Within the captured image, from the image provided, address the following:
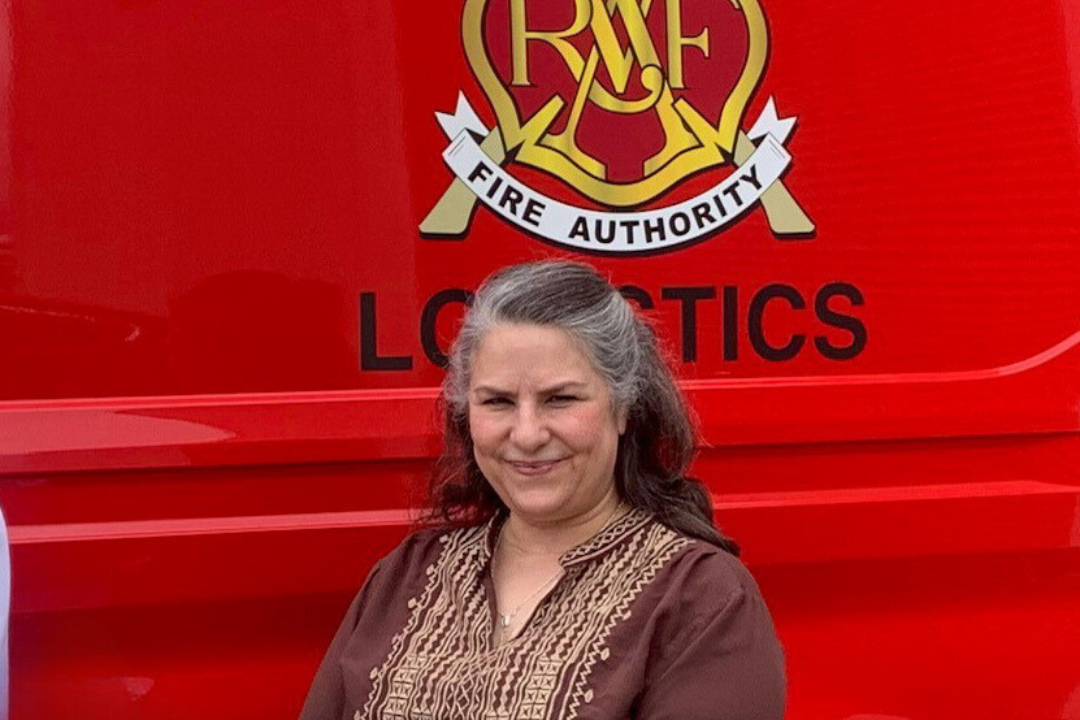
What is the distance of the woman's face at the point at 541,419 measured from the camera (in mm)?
1926

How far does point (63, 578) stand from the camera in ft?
A: 7.04

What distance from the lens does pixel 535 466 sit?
196 centimetres

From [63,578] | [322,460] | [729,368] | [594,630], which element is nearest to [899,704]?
[729,368]

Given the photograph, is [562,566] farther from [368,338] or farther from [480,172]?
[480,172]

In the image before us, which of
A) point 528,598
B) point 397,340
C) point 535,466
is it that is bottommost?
point 528,598

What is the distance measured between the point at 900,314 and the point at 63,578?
1196 mm

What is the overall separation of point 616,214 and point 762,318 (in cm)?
26

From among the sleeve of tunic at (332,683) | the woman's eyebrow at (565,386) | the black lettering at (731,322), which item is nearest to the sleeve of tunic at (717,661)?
the woman's eyebrow at (565,386)

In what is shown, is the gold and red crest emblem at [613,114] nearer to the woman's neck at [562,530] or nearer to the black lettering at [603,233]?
the black lettering at [603,233]

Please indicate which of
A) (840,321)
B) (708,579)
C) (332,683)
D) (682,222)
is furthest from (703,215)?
(332,683)

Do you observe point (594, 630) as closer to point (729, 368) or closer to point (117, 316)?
point (729, 368)

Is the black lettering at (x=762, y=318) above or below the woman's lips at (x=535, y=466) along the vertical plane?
above

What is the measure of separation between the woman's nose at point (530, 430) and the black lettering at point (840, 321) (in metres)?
0.58

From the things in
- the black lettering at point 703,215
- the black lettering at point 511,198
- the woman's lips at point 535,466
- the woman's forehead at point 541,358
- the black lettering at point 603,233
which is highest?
the black lettering at point 511,198
